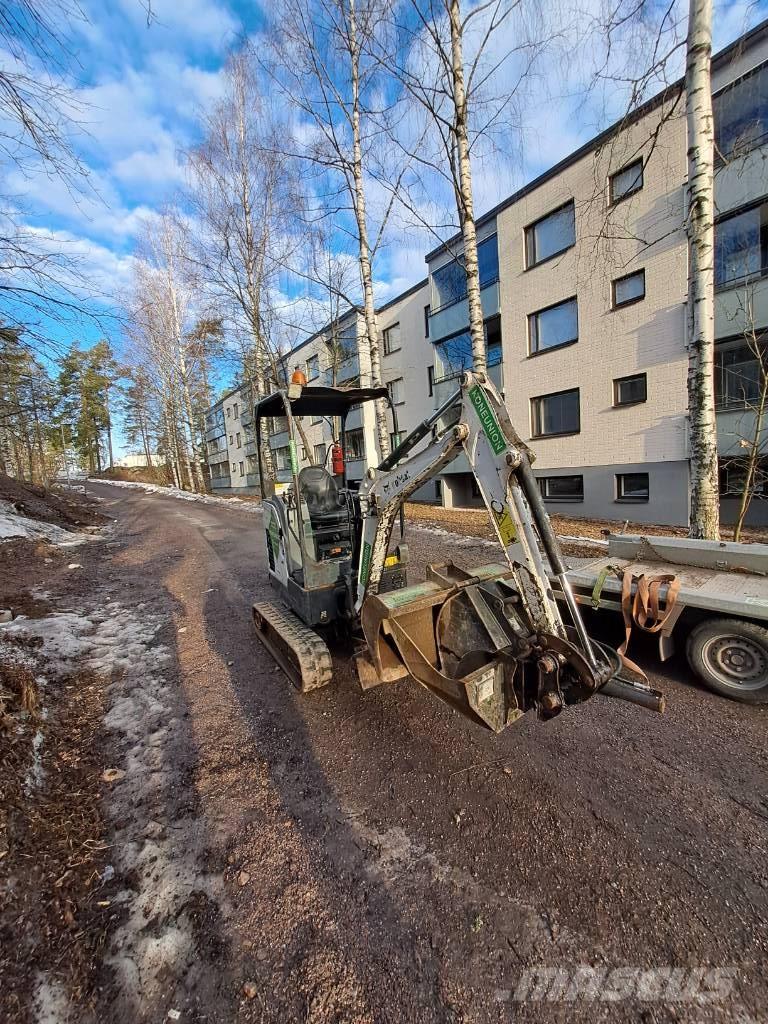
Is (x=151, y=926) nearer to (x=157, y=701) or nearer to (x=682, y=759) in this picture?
(x=157, y=701)

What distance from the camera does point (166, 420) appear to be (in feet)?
115

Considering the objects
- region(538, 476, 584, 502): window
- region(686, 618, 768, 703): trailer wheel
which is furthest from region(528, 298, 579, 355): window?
region(686, 618, 768, 703): trailer wheel

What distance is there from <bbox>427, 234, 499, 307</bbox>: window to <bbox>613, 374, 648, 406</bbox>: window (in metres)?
6.49

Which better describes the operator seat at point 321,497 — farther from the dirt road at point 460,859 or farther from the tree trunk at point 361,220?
the tree trunk at point 361,220

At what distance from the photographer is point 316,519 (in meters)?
4.76

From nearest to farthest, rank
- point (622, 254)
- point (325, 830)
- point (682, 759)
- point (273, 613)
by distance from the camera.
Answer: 1. point (325, 830)
2. point (682, 759)
3. point (273, 613)
4. point (622, 254)

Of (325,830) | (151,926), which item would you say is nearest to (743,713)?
(325,830)

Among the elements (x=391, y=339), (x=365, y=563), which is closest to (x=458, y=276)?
(x=391, y=339)

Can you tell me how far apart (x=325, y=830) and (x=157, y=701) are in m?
2.36

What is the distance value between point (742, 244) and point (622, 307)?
2.81m

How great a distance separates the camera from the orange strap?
3.80 m

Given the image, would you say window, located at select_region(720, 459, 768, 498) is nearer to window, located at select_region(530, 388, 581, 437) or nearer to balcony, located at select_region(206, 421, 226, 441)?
window, located at select_region(530, 388, 581, 437)

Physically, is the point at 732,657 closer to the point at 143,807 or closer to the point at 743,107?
the point at 143,807

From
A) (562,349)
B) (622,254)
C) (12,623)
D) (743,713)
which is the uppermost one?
(622,254)
